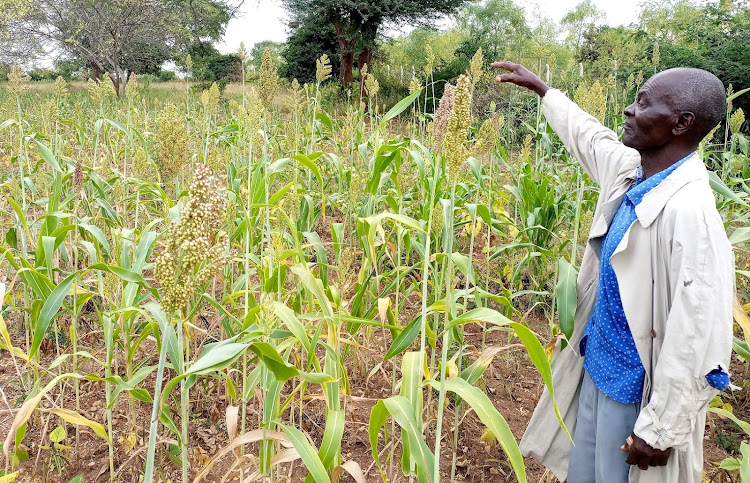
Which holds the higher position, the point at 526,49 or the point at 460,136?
the point at 526,49

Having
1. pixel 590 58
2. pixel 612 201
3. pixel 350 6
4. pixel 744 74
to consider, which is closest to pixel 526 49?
pixel 590 58

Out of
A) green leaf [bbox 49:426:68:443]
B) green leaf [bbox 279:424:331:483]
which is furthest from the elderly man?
green leaf [bbox 49:426:68:443]

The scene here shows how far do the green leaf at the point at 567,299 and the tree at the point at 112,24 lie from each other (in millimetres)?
16099

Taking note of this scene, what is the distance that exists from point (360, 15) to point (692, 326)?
13.7 metres

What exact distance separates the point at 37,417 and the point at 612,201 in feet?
8.12

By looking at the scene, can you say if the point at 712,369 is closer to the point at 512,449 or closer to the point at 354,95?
the point at 512,449

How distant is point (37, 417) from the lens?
2.30 metres

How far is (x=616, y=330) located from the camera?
5.50ft

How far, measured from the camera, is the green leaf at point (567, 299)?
5.99ft

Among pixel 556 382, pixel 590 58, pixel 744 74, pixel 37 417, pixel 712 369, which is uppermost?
pixel 590 58

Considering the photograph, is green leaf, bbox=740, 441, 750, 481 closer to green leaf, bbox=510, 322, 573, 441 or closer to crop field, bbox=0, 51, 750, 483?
crop field, bbox=0, 51, 750, 483

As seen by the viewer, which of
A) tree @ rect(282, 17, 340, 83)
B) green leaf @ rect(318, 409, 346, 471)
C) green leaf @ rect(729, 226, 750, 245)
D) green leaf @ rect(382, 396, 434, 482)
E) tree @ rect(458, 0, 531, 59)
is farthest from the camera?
tree @ rect(458, 0, 531, 59)

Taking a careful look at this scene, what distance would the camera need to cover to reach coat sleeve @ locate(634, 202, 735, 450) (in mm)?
1379

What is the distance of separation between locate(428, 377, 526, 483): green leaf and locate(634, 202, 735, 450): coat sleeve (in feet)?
1.68
